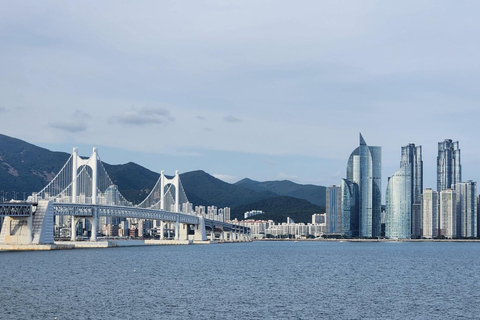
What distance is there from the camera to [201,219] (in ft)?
408

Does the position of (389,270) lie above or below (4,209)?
below

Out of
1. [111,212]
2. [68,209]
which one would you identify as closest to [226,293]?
[68,209]

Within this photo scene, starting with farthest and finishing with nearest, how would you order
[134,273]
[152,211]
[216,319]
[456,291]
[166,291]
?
[152,211]
[134,273]
[456,291]
[166,291]
[216,319]

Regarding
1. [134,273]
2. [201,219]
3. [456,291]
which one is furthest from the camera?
[201,219]

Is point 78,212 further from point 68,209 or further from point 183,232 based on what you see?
point 183,232

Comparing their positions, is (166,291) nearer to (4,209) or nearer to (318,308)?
(318,308)

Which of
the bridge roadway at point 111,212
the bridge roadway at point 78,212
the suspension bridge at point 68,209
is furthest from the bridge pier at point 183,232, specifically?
the bridge roadway at point 111,212

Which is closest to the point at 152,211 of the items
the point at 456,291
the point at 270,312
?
the point at 456,291

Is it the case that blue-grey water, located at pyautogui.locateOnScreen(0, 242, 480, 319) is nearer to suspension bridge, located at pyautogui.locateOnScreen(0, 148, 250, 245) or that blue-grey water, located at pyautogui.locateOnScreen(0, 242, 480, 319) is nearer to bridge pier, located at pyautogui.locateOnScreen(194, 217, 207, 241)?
suspension bridge, located at pyautogui.locateOnScreen(0, 148, 250, 245)

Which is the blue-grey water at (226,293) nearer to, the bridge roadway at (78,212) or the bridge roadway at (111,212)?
the bridge roadway at (78,212)

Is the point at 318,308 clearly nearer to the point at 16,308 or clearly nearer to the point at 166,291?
the point at 166,291

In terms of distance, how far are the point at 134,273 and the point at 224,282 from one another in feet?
27.6

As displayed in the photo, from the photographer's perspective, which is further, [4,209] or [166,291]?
[4,209]

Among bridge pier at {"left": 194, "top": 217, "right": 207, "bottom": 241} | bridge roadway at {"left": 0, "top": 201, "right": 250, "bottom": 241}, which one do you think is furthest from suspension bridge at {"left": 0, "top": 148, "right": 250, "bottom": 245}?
bridge pier at {"left": 194, "top": 217, "right": 207, "bottom": 241}
